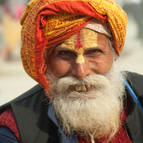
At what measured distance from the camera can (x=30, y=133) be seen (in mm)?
2168

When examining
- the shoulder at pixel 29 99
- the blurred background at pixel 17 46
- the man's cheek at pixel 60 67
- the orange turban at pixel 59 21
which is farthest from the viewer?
the blurred background at pixel 17 46

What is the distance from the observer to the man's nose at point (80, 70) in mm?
2049

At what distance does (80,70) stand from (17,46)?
9096mm

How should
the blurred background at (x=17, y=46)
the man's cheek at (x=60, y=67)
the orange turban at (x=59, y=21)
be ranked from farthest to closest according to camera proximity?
the blurred background at (x=17, y=46)
the man's cheek at (x=60, y=67)
the orange turban at (x=59, y=21)

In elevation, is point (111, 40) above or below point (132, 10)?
above

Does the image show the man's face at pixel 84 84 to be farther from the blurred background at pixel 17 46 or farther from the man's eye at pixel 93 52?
the blurred background at pixel 17 46

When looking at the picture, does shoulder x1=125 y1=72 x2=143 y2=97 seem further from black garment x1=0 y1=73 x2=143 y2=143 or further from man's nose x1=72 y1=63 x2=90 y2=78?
man's nose x1=72 y1=63 x2=90 y2=78

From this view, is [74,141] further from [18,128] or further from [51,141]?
[18,128]

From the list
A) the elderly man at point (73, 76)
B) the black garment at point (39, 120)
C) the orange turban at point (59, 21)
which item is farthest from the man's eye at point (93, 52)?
the black garment at point (39, 120)

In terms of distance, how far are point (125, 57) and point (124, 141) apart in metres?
8.42

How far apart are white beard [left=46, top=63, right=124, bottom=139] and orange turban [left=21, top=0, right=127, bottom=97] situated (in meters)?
0.26

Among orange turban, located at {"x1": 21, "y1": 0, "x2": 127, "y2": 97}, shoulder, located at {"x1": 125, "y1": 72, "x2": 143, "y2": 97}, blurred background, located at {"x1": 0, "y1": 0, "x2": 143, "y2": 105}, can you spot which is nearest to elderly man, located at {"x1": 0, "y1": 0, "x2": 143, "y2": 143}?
orange turban, located at {"x1": 21, "y1": 0, "x2": 127, "y2": 97}

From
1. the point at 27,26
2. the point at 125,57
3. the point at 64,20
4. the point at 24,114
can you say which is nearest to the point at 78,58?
the point at 64,20

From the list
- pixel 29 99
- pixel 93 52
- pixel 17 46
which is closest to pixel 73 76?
pixel 93 52
